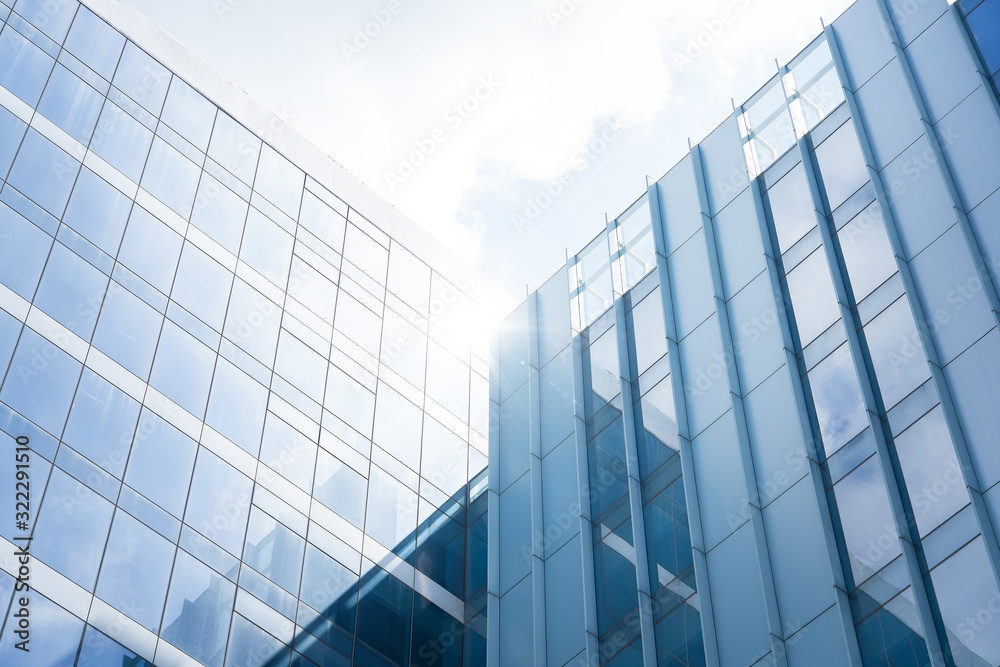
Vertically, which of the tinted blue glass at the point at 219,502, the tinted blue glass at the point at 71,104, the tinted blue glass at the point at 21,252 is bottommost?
the tinted blue glass at the point at 219,502

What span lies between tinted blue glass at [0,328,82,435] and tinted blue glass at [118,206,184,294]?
148 inches

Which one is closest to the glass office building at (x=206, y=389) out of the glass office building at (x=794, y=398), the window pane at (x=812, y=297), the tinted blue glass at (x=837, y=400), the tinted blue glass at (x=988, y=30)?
the glass office building at (x=794, y=398)

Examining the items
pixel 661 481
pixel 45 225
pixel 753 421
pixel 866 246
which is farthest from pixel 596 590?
pixel 45 225

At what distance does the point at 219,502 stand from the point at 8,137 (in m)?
10.9

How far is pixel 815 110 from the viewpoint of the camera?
27.1m

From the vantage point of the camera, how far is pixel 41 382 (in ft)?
76.9

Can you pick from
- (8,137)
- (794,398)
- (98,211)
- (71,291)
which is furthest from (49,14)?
(794,398)

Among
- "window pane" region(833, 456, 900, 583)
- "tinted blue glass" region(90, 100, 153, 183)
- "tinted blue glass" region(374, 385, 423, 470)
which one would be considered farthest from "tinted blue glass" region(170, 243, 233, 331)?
"window pane" region(833, 456, 900, 583)

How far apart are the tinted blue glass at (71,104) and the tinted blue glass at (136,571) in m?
11.3

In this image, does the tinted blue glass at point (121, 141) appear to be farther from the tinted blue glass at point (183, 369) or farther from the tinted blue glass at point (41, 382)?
the tinted blue glass at point (41, 382)

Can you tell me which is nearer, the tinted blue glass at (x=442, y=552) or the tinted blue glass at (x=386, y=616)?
the tinted blue glass at (x=386, y=616)

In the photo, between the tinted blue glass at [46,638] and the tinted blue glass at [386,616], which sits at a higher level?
the tinted blue glass at [386,616]

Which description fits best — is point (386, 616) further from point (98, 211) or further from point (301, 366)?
point (98, 211)

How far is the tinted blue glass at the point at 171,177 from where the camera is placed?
29266 mm
